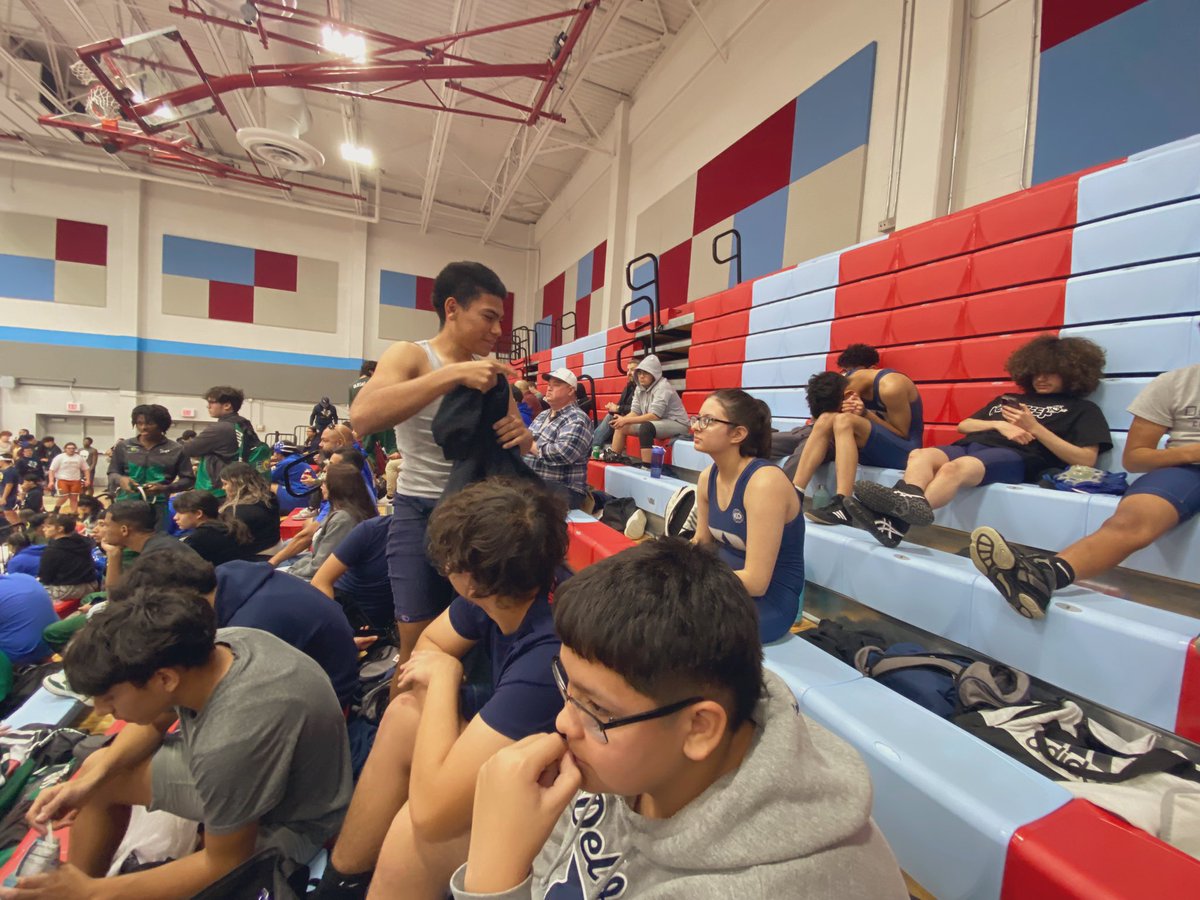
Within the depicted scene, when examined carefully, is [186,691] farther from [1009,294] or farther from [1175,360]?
[1009,294]

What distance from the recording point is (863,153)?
4219 mm

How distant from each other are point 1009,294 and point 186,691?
12.6 ft

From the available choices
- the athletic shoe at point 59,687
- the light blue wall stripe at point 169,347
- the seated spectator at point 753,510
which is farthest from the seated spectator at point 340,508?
the light blue wall stripe at point 169,347

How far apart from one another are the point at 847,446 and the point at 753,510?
1264 millimetres

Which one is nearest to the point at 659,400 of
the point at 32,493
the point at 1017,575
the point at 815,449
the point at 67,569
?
the point at 815,449

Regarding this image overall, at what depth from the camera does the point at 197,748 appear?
110 cm

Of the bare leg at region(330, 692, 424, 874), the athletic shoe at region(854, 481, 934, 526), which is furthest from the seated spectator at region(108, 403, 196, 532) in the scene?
the athletic shoe at region(854, 481, 934, 526)

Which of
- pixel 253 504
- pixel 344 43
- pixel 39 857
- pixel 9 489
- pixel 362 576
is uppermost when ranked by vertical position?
pixel 344 43

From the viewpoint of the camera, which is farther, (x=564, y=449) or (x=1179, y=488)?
(x=564, y=449)

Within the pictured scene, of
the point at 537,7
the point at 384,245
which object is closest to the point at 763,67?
the point at 537,7

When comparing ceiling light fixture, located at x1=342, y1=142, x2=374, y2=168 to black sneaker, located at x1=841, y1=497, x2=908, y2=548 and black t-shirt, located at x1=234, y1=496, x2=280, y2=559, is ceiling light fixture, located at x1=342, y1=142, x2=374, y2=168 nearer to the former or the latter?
black t-shirt, located at x1=234, y1=496, x2=280, y2=559

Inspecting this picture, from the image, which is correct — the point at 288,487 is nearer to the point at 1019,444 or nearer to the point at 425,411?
the point at 425,411

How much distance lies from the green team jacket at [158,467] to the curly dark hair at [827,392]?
5.09 metres

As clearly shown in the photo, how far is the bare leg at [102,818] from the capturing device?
1.29m
